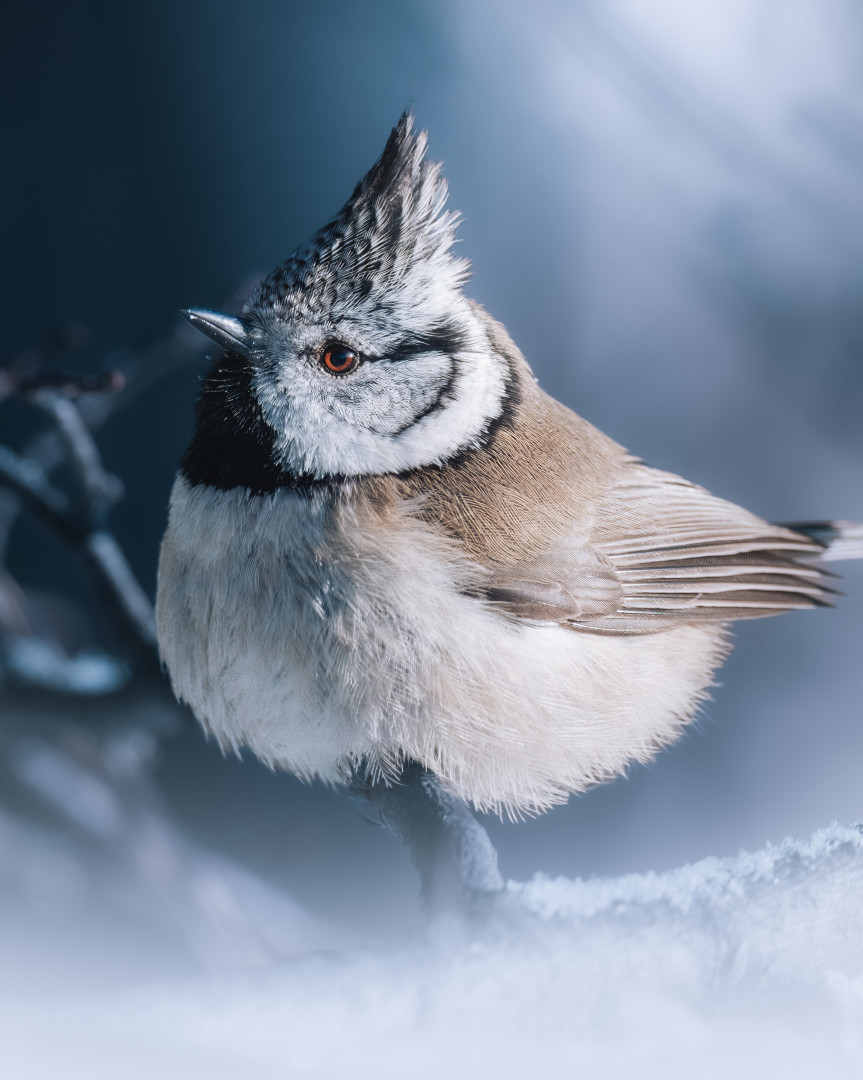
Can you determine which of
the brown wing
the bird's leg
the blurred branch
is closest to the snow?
the bird's leg

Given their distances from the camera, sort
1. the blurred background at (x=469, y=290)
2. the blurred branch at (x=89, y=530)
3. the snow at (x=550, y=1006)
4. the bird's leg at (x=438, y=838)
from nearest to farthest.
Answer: the snow at (x=550, y=1006) → the bird's leg at (x=438, y=838) → the blurred background at (x=469, y=290) → the blurred branch at (x=89, y=530)

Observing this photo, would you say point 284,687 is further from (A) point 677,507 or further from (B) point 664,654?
(A) point 677,507

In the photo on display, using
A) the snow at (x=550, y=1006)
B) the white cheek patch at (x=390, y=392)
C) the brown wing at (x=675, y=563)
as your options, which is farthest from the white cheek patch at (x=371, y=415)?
the snow at (x=550, y=1006)

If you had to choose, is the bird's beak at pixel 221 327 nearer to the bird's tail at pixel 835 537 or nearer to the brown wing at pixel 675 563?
the brown wing at pixel 675 563

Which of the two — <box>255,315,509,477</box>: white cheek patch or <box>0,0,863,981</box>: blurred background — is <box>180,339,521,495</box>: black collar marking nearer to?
<box>255,315,509,477</box>: white cheek patch

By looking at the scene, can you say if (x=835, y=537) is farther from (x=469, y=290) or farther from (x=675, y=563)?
(x=469, y=290)

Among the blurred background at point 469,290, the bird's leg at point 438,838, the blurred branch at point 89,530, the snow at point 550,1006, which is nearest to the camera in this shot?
the snow at point 550,1006

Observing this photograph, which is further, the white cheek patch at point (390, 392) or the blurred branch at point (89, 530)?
the blurred branch at point (89, 530)
